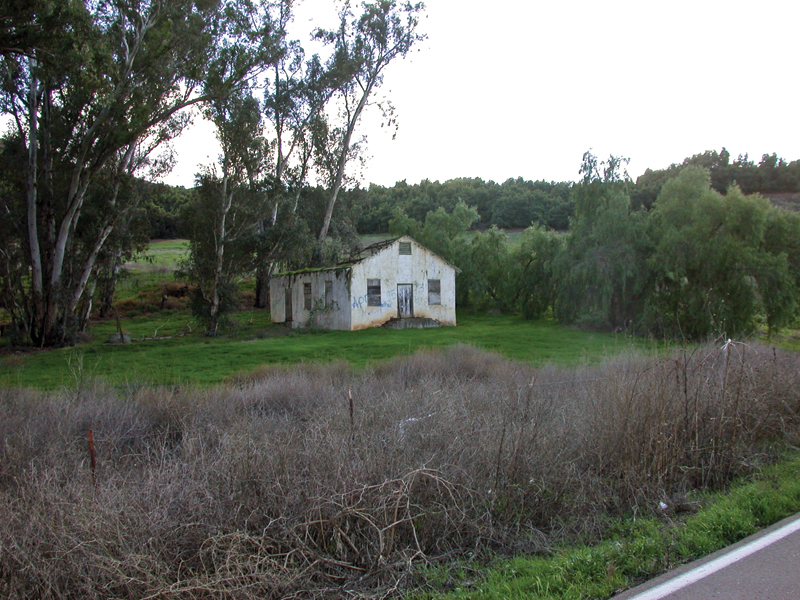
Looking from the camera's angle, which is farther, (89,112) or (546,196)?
(546,196)

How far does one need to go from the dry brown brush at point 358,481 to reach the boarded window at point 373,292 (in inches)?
783

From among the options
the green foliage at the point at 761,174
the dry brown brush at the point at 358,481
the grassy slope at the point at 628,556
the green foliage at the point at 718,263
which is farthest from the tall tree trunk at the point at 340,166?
the green foliage at the point at 761,174

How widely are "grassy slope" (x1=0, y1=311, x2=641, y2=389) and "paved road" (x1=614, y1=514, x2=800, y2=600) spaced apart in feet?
24.6

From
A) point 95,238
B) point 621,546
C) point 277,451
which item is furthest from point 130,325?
point 621,546

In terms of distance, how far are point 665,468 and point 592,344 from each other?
564 inches

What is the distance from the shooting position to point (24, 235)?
2392cm

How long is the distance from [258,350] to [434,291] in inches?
488

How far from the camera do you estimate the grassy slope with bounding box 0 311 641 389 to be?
15922 mm

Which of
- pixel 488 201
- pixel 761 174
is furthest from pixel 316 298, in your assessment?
pixel 761 174

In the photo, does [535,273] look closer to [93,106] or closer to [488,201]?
[93,106]

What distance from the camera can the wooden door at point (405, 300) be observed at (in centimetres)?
3075

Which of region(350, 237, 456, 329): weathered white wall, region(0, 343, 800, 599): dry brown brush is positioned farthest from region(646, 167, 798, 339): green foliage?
region(0, 343, 800, 599): dry brown brush

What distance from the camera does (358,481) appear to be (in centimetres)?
559

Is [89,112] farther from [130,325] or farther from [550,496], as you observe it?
[550,496]
